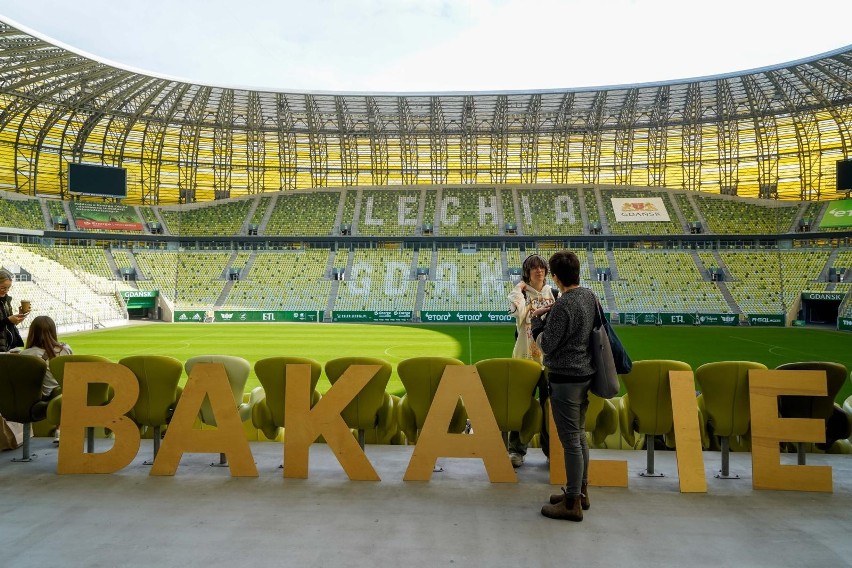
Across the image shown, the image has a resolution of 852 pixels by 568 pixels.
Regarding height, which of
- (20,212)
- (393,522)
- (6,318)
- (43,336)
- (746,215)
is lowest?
(393,522)

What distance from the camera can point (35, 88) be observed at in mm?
40750

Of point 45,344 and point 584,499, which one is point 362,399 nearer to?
point 584,499

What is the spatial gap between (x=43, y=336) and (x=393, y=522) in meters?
4.83

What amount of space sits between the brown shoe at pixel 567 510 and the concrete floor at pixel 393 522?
7 cm

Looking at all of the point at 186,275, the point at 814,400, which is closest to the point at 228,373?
the point at 814,400

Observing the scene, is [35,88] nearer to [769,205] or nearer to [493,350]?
[493,350]

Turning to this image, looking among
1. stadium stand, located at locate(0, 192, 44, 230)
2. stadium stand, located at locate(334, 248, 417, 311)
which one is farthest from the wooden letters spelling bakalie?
stadium stand, located at locate(0, 192, 44, 230)

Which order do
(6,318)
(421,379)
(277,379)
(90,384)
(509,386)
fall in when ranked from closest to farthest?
(509,386), (421,379), (277,379), (90,384), (6,318)

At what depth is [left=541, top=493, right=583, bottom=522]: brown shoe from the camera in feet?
15.4

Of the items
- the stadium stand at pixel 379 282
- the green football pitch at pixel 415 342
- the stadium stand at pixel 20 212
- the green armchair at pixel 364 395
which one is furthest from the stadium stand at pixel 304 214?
the green armchair at pixel 364 395

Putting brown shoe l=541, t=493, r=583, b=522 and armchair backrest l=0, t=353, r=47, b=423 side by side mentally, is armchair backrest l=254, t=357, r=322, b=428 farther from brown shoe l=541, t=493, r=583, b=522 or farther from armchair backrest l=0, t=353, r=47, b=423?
brown shoe l=541, t=493, r=583, b=522

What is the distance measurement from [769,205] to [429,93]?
3282 cm

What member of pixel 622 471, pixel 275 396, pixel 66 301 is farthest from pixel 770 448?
pixel 66 301

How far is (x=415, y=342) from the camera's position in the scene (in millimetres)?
31234
